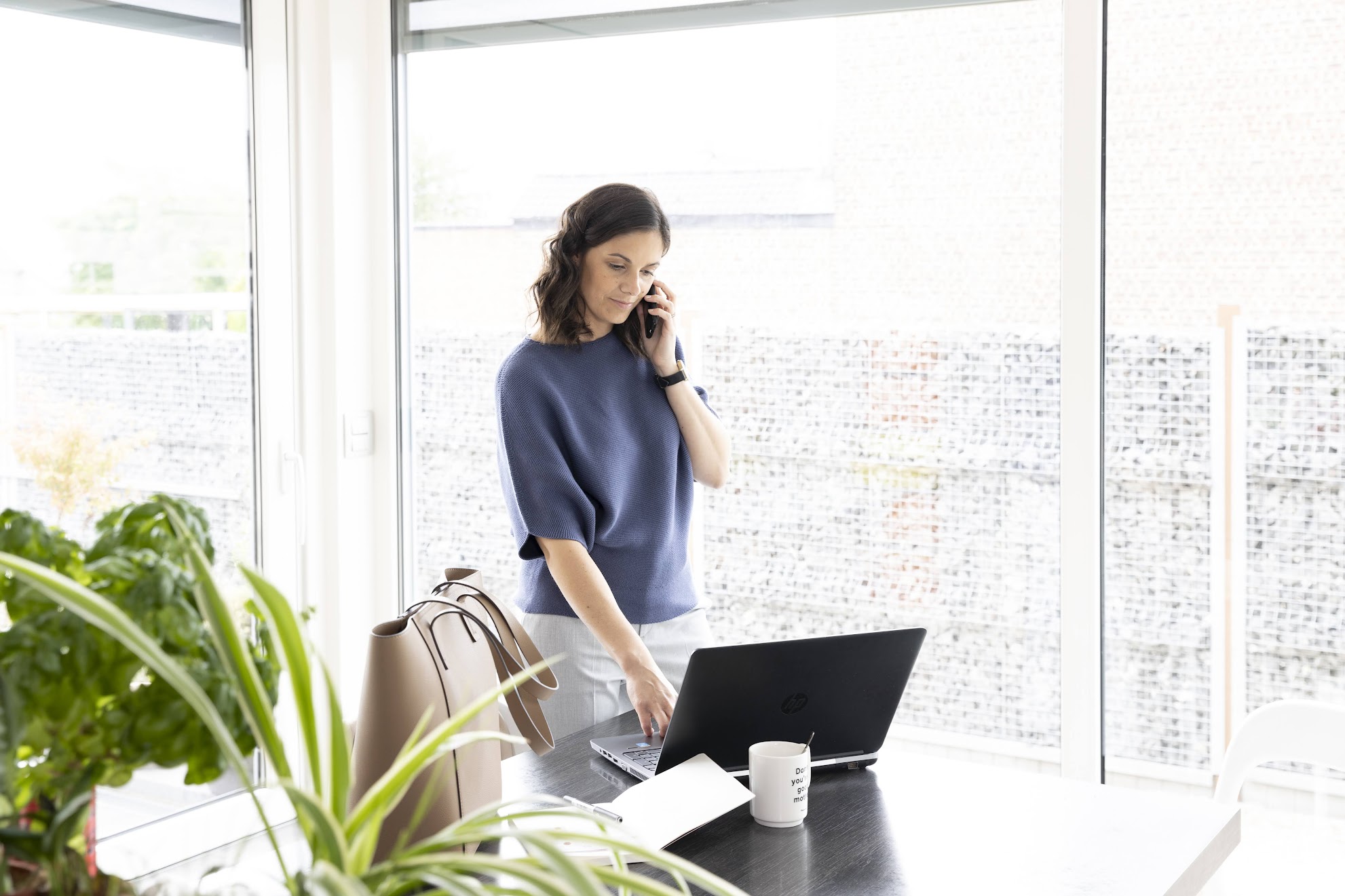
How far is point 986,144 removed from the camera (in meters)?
2.59

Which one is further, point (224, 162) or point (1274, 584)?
point (224, 162)

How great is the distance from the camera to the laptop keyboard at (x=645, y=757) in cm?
160

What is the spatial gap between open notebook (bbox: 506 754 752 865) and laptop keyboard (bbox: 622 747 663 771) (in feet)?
0.31

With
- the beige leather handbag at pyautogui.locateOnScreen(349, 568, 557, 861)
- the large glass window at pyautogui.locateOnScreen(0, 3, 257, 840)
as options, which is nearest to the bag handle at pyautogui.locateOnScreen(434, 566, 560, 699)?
the beige leather handbag at pyautogui.locateOnScreen(349, 568, 557, 861)

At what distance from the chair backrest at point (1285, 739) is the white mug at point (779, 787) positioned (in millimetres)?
765

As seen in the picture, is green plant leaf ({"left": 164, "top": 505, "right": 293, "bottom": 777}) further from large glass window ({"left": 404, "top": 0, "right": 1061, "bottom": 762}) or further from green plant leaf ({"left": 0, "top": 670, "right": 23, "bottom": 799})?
large glass window ({"left": 404, "top": 0, "right": 1061, "bottom": 762})

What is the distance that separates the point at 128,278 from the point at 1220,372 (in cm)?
227

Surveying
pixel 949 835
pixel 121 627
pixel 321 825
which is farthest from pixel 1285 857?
pixel 121 627

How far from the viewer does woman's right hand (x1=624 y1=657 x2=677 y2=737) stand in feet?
5.79

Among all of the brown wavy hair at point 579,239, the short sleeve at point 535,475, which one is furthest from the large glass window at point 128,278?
the brown wavy hair at point 579,239

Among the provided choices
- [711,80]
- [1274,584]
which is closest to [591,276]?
[711,80]

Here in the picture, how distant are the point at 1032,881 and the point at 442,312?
233cm

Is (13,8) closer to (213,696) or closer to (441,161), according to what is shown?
(441,161)

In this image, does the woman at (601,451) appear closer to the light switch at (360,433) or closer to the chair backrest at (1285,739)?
the chair backrest at (1285,739)
